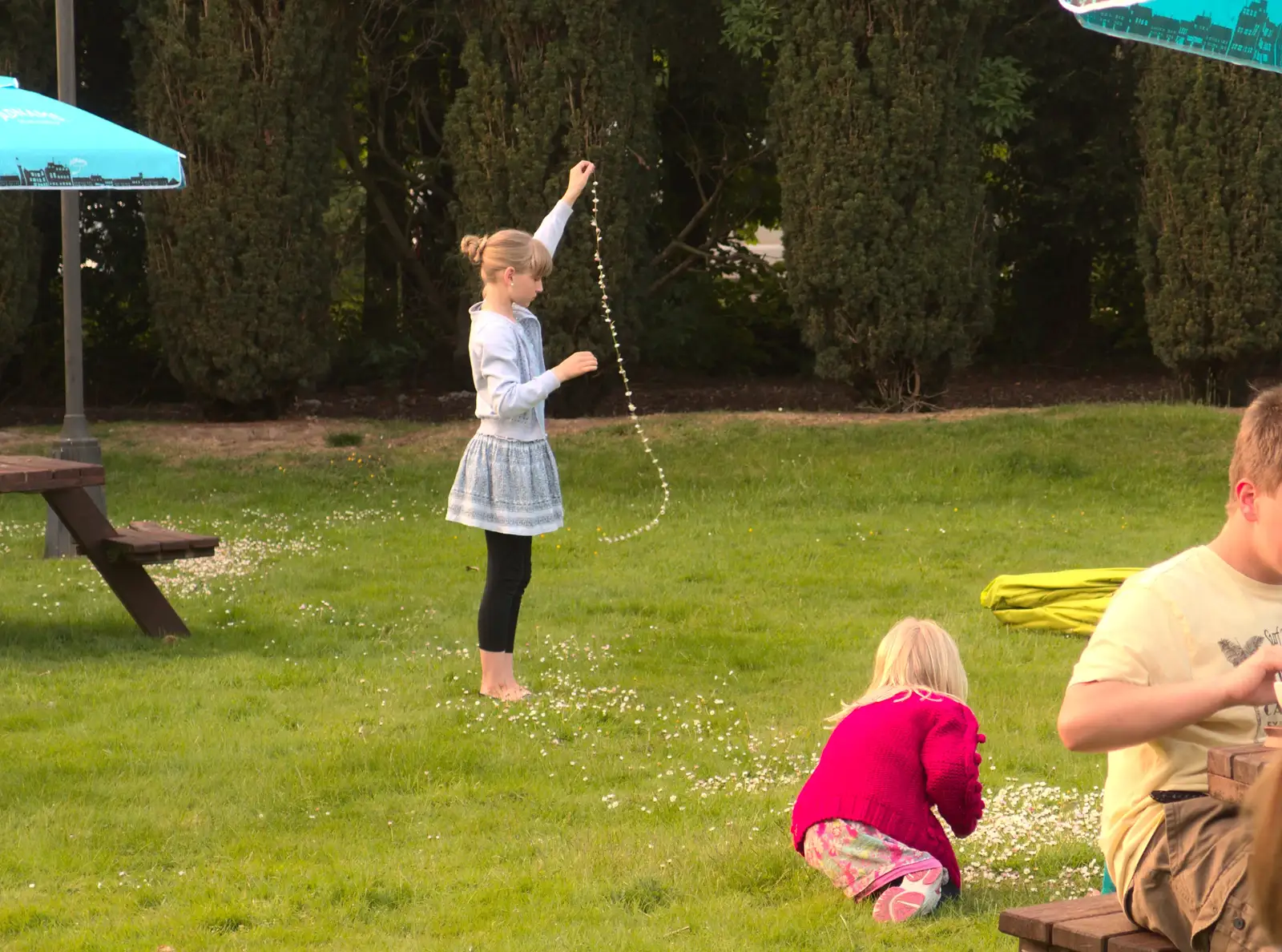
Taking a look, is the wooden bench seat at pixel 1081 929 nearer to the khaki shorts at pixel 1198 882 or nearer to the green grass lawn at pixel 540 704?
the khaki shorts at pixel 1198 882

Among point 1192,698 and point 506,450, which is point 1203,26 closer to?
point 1192,698

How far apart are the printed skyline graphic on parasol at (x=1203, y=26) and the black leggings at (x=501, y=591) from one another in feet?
10.9

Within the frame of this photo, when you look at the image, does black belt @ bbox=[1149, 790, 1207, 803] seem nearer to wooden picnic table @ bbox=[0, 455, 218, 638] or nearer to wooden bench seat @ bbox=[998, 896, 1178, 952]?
wooden bench seat @ bbox=[998, 896, 1178, 952]

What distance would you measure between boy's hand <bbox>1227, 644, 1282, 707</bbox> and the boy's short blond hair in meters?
0.31

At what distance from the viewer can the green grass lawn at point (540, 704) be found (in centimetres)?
475

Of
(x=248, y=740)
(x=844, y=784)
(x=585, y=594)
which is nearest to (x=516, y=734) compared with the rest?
(x=248, y=740)

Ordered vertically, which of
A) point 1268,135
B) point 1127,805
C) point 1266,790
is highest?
point 1268,135

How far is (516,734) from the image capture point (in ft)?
21.1

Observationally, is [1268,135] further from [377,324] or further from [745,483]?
[377,324]

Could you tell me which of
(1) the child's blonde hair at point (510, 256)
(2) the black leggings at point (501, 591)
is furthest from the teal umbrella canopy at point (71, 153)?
(2) the black leggings at point (501, 591)

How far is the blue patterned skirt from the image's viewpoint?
6766mm

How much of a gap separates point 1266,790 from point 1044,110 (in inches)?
669

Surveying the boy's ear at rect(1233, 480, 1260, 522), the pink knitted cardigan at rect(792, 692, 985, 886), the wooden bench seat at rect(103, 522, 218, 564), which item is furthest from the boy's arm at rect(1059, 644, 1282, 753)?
the wooden bench seat at rect(103, 522, 218, 564)

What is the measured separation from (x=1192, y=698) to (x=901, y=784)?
1708mm
